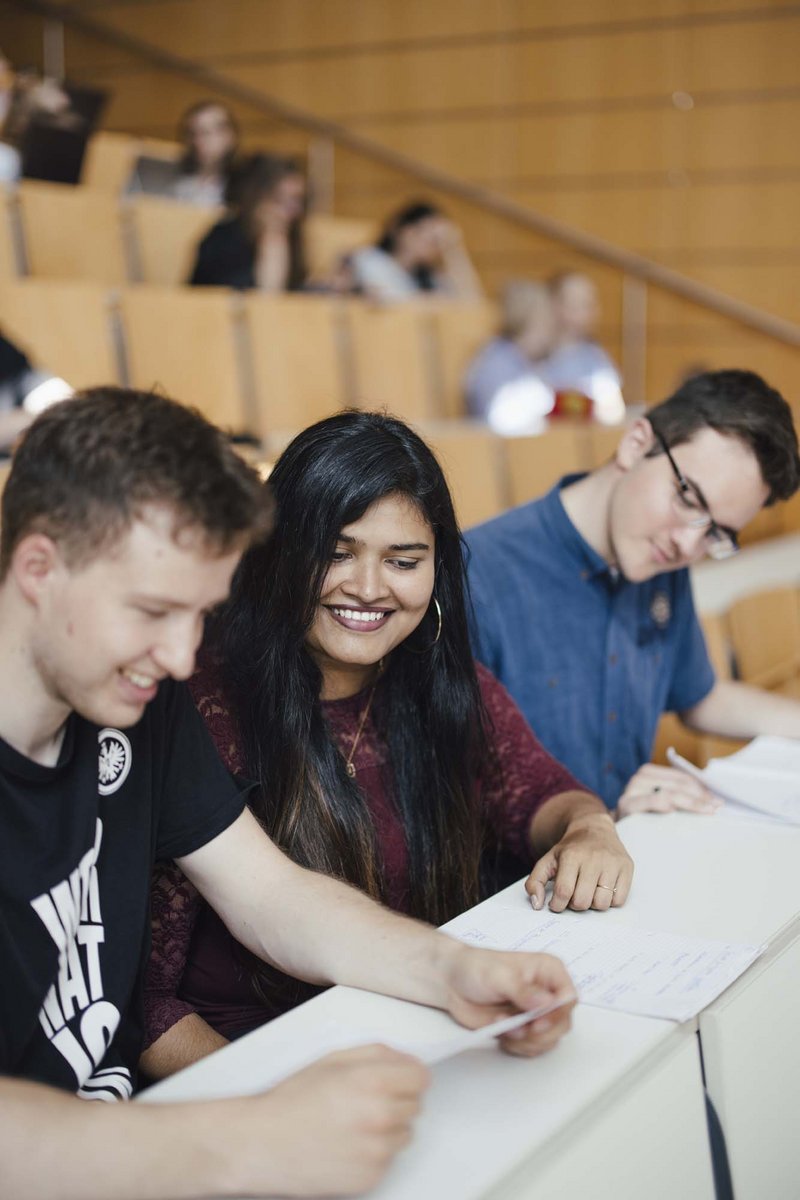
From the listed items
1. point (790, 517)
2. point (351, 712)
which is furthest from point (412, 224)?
point (351, 712)

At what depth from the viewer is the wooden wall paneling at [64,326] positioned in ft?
10.4

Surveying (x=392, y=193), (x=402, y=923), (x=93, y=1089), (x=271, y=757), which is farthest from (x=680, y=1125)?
(x=392, y=193)

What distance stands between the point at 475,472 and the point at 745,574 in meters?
0.74

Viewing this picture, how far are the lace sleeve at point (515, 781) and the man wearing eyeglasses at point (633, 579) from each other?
12.3 inches

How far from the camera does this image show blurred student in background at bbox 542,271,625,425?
16.2 ft

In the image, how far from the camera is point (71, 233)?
13.5ft

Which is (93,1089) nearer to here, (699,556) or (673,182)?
(699,556)

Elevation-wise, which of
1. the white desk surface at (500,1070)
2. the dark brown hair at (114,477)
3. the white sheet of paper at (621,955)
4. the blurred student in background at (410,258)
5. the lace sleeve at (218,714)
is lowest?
the white sheet of paper at (621,955)

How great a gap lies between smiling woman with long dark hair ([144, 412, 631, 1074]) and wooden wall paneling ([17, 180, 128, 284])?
2940 mm

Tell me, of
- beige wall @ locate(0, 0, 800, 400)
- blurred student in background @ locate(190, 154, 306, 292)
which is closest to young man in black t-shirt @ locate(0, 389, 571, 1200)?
blurred student in background @ locate(190, 154, 306, 292)

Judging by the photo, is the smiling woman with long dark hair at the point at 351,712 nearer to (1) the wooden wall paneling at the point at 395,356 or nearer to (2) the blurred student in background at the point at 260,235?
(1) the wooden wall paneling at the point at 395,356

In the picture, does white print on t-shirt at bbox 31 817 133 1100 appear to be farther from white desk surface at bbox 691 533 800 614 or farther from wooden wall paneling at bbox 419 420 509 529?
wooden wall paneling at bbox 419 420 509 529

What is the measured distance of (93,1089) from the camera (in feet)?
3.43

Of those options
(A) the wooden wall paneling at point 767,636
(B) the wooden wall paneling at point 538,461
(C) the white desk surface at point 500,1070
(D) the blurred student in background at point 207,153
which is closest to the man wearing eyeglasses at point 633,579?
(A) the wooden wall paneling at point 767,636
